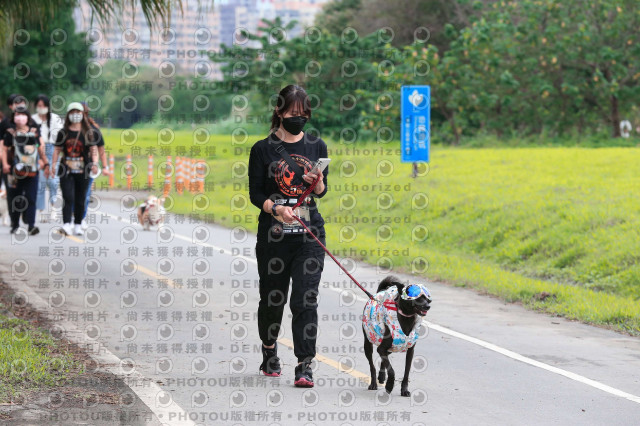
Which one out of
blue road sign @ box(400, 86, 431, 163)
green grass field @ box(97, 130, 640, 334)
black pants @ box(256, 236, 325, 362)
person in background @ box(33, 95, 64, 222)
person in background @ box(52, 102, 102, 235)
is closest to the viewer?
black pants @ box(256, 236, 325, 362)

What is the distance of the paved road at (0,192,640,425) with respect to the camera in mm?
6695

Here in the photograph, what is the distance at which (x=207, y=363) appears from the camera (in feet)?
26.5

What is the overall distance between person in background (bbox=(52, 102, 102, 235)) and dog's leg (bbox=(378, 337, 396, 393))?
31.5 feet

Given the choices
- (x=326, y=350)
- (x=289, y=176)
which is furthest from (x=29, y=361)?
(x=326, y=350)

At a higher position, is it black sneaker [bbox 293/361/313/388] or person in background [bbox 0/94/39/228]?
person in background [bbox 0/94/39/228]

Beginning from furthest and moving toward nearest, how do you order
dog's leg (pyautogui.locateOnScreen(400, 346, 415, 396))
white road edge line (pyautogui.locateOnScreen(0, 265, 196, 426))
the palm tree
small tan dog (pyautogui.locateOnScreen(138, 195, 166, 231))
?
small tan dog (pyautogui.locateOnScreen(138, 195, 166, 231)) < the palm tree < dog's leg (pyautogui.locateOnScreen(400, 346, 415, 396)) < white road edge line (pyautogui.locateOnScreen(0, 265, 196, 426))

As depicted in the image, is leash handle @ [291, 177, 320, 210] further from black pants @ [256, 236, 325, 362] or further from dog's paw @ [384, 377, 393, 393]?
dog's paw @ [384, 377, 393, 393]

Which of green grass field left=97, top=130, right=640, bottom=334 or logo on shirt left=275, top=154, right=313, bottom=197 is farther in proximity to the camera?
green grass field left=97, top=130, right=640, bottom=334

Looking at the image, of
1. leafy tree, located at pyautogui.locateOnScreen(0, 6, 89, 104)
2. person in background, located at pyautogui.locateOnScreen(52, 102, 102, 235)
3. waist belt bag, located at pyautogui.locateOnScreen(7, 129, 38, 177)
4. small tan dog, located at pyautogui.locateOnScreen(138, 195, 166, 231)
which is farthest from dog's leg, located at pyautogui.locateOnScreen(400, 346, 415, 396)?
leafy tree, located at pyautogui.locateOnScreen(0, 6, 89, 104)

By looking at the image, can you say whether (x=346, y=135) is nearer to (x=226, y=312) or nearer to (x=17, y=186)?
(x=17, y=186)

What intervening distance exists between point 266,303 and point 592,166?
14.9 m

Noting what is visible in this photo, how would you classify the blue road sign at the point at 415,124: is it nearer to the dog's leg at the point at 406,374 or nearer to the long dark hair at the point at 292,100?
the long dark hair at the point at 292,100

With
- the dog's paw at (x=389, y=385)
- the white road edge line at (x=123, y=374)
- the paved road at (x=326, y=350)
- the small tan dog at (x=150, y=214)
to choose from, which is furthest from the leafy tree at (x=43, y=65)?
the dog's paw at (x=389, y=385)

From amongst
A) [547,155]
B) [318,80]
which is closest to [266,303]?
[547,155]
